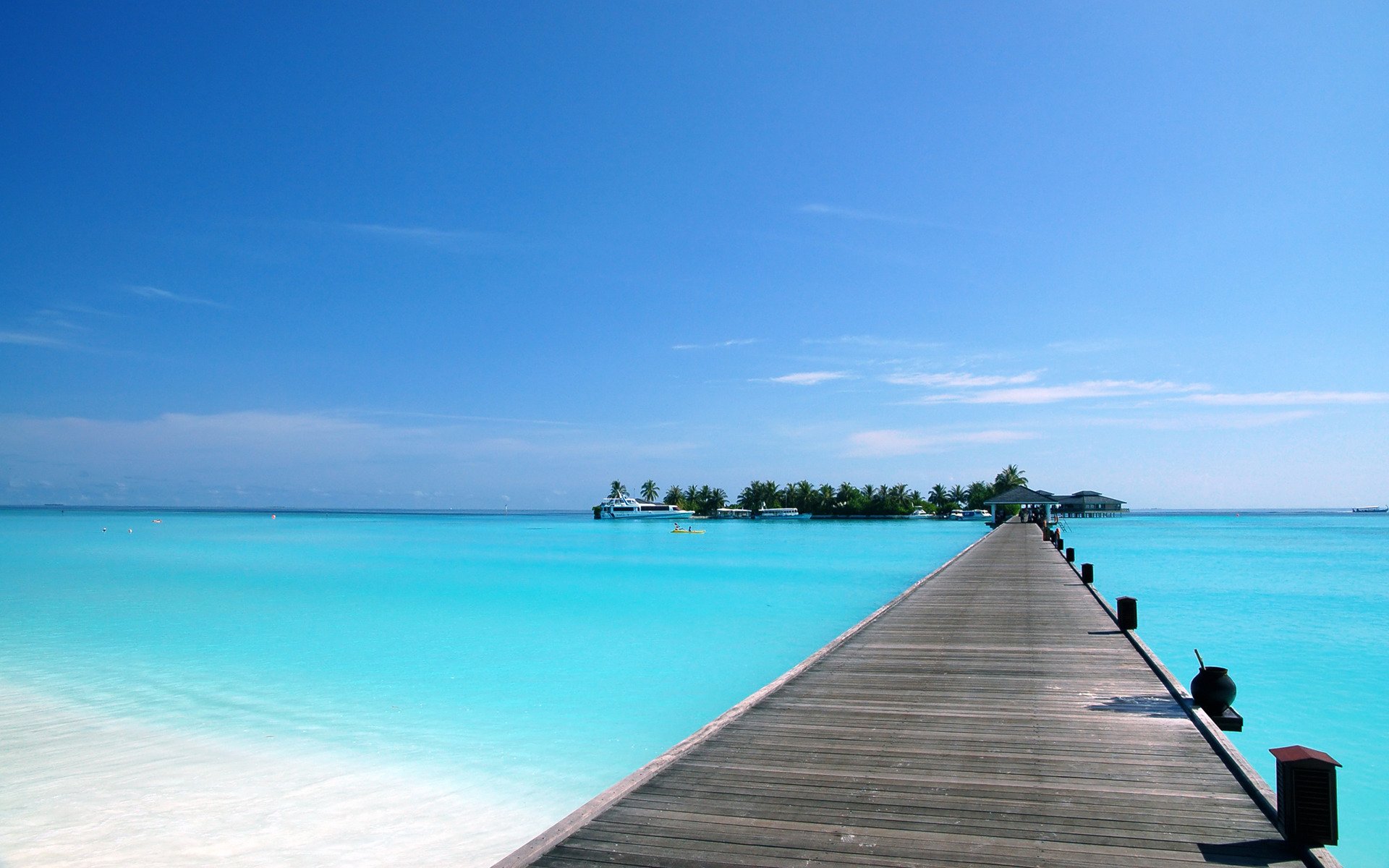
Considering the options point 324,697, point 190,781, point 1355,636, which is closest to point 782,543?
point 1355,636

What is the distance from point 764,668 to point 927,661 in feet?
20.5

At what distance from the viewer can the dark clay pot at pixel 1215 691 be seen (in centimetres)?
627

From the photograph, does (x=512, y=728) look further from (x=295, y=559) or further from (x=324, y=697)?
(x=295, y=559)

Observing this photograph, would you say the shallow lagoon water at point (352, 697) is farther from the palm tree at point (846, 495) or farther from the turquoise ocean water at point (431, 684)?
the palm tree at point (846, 495)

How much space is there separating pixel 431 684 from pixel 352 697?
4.63ft

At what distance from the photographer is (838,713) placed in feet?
22.4

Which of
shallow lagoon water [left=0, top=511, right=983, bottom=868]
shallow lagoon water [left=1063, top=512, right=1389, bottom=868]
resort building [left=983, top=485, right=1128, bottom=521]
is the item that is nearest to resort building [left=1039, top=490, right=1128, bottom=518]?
resort building [left=983, top=485, right=1128, bottom=521]

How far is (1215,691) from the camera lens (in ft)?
20.7

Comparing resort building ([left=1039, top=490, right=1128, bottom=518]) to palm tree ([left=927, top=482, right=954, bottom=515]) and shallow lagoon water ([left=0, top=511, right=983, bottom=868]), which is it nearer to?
palm tree ([left=927, top=482, right=954, bottom=515])

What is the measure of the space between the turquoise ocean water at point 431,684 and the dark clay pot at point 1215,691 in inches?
100

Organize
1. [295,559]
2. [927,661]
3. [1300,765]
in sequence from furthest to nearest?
[295,559]
[927,661]
[1300,765]

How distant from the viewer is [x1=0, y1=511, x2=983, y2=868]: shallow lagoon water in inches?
293

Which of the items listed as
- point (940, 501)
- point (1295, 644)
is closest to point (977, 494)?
point (940, 501)

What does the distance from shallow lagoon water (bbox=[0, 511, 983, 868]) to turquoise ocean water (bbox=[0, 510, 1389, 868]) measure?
53 mm
